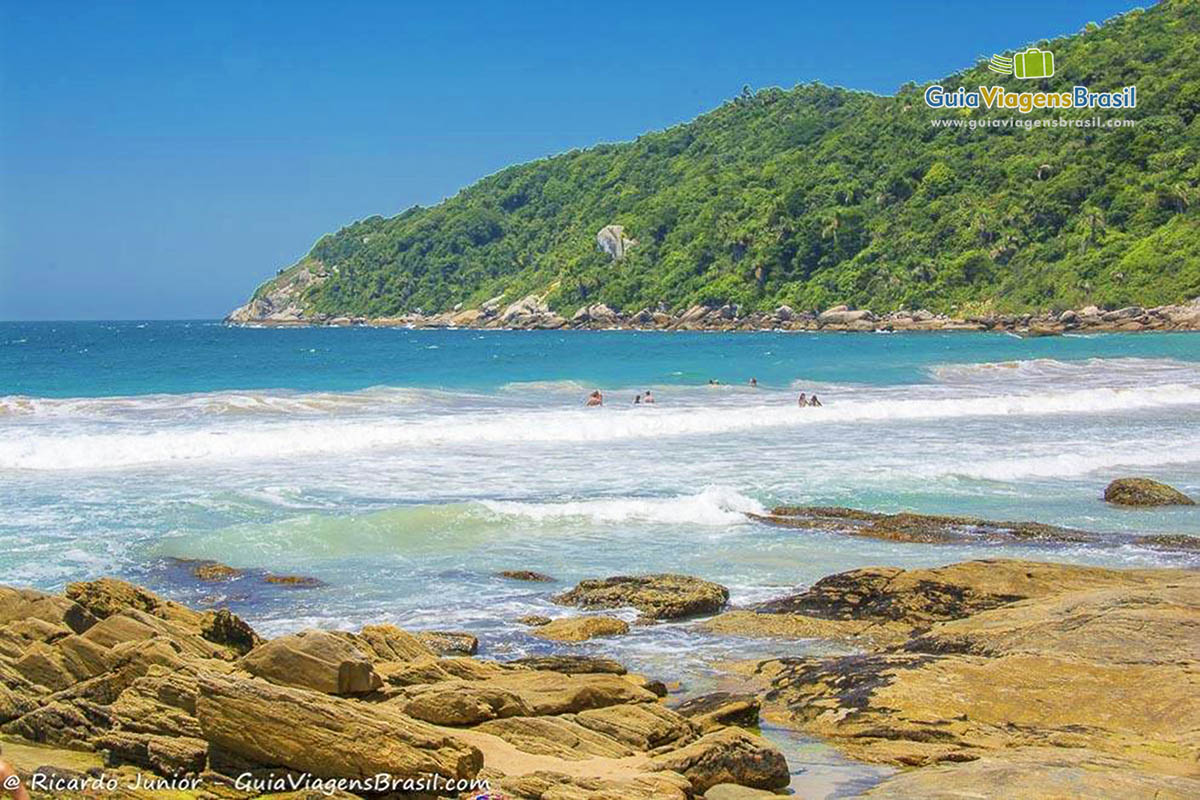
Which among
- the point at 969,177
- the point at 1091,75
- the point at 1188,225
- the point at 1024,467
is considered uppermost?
the point at 1091,75

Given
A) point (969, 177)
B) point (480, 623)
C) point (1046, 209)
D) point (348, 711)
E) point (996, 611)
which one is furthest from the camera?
point (969, 177)

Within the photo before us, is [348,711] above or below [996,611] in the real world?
above

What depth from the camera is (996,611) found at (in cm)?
1038

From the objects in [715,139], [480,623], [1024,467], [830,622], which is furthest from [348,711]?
[715,139]

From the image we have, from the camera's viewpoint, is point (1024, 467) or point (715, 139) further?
point (715, 139)

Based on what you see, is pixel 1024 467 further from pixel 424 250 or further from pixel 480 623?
pixel 424 250

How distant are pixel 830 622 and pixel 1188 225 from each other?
9377cm

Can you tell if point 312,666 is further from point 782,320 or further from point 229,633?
point 782,320

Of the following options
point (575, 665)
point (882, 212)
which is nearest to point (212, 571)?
point (575, 665)

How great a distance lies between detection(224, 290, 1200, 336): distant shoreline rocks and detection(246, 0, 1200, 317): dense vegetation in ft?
6.62

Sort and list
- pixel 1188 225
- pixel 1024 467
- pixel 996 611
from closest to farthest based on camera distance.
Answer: pixel 996 611 → pixel 1024 467 → pixel 1188 225

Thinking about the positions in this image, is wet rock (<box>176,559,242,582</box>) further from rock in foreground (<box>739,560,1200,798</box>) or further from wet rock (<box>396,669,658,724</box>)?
rock in foreground (<box>739,560,1200,798</box>)

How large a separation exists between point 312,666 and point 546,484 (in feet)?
44.1

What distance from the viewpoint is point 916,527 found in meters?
16.0
